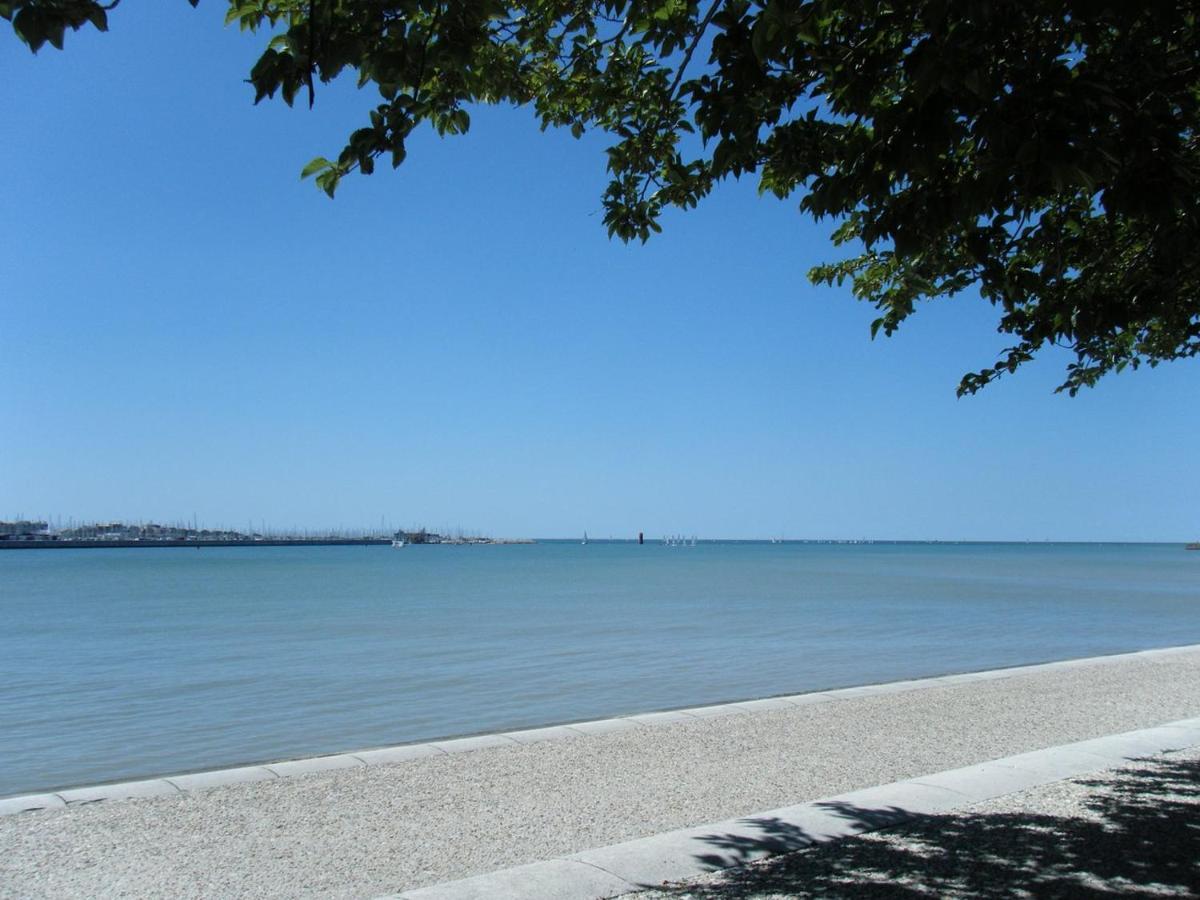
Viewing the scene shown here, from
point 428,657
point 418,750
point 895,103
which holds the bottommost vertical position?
point 428,657

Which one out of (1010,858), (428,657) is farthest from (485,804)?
(428,657)

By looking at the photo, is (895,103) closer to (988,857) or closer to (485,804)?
(988,857)

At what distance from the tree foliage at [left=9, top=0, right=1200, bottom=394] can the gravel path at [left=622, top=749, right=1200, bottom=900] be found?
10.1 ft

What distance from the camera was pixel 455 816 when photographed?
6832 mm

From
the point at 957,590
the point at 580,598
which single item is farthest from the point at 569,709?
the point at 957,590

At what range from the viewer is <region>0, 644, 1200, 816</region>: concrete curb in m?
7.34

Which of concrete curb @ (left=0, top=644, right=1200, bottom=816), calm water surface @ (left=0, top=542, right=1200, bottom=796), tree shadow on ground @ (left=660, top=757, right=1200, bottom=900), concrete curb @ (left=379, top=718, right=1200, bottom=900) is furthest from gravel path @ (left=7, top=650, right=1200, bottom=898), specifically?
calm water surface @ (left=0, top=542, right=1200, bottom=796)

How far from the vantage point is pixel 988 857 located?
18.0ft

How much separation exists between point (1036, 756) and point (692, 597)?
3282cm

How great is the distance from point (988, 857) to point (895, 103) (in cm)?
439

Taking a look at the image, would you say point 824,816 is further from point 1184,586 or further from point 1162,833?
point 1184,586

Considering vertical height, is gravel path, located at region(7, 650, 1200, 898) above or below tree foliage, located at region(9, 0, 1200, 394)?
below

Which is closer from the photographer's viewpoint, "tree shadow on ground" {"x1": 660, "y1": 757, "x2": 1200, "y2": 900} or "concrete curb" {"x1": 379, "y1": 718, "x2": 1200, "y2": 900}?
"tree shadow on ground" {"x1": 660, "y1": 757, "x2": 1200, "y2": 900}

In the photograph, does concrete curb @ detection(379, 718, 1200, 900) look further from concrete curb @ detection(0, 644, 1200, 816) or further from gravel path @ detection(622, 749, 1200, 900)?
concrete curb @ detection(0, 644, 1200, 816)
